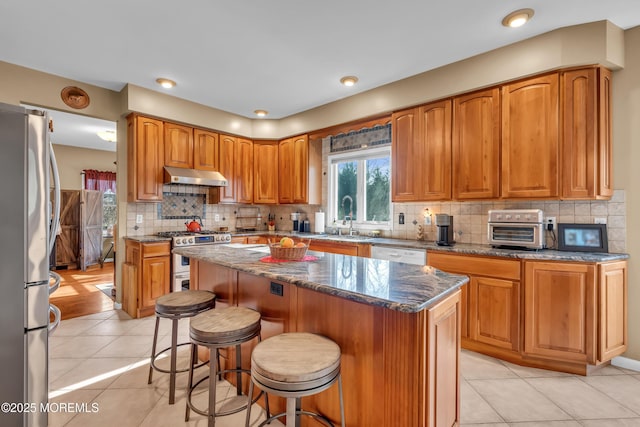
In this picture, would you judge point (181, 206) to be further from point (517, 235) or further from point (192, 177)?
point (517, 235)

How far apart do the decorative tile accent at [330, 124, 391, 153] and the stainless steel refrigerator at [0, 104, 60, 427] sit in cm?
341

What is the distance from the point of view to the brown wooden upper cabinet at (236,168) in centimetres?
458

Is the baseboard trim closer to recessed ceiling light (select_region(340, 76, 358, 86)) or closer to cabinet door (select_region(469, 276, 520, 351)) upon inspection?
cabinet door (select_region(469, 276, 520, 351))

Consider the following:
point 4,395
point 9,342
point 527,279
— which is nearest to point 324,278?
point 9,342

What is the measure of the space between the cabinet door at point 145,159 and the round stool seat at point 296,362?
3174 mm

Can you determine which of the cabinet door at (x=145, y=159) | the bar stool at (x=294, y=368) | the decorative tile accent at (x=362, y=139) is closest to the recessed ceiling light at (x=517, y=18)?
the decorative tile accent at (x=362, y=139)

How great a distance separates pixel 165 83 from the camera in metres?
3.49

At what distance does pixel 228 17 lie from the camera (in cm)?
232

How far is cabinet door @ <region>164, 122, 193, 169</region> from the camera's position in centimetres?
396

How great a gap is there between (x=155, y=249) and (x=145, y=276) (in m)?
0.32

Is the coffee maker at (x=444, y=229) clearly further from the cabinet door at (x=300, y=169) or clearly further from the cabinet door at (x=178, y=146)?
the cabinet door at (x=178, y=146)

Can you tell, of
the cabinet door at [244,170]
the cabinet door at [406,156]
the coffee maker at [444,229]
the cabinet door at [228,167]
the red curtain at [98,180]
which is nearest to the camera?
the coffee maker at [444,229]

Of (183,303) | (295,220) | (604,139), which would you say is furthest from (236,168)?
(604,139)

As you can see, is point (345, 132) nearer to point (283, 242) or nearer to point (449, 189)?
point (449, 189)
